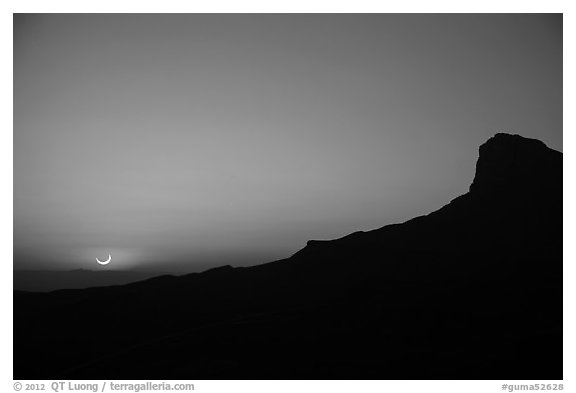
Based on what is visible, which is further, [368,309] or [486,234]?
[486,234]

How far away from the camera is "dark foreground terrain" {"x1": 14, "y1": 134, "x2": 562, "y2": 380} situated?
26.3 meters

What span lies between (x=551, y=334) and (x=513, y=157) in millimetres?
46352

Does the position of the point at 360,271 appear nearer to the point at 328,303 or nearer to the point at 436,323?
the point at 328,303

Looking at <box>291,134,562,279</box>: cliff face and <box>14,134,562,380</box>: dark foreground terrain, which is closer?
<box>14,134,562,380</box>: dark foreground terrain

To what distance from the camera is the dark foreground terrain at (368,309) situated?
26.3 meters

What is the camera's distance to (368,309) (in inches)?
1350

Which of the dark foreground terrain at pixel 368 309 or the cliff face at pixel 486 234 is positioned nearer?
the dark foreground terrain at pixel 368 309

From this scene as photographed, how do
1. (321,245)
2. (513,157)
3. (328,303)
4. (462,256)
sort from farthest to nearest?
1. (513,157)
2. (321,245)
3. (462,256)
4. (328,303)

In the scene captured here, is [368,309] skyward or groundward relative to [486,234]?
groundward
